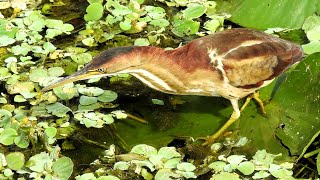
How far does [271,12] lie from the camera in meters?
5.04

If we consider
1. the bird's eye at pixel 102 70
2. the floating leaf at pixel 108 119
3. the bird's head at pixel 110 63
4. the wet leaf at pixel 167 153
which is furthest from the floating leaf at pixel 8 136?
the wet leaf at pixel 167 153

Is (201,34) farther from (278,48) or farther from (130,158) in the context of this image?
(130,158)

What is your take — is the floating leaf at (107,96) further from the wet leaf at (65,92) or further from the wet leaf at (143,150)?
the wet leaf at (143,150)

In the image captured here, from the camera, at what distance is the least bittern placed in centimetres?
424

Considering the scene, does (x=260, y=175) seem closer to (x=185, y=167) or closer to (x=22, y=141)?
(x=185, y=167)

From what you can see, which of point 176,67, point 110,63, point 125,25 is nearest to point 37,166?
point 110,63

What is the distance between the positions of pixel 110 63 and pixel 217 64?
25.3 inches

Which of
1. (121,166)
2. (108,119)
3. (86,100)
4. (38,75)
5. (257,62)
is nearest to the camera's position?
(121,166)

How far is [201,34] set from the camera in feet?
17.3

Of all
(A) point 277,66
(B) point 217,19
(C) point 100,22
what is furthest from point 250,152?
(C) point 100,22

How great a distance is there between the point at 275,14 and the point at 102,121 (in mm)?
1453

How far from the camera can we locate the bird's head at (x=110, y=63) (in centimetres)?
400

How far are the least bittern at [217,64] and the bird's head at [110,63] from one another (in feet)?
0.08

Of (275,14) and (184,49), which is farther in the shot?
(275,14)
